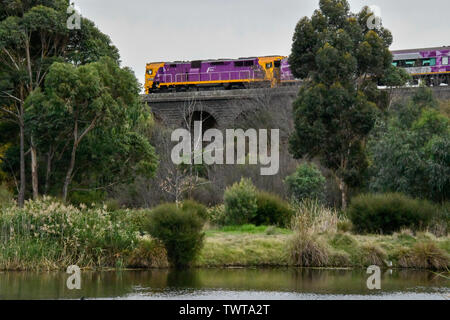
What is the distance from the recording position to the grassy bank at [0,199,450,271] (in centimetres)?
1590

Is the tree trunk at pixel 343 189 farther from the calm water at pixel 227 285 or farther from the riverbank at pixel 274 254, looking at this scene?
the calm water at pixel 227 285

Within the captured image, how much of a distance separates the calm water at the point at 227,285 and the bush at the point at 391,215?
328 cm

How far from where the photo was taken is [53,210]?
53.1ft

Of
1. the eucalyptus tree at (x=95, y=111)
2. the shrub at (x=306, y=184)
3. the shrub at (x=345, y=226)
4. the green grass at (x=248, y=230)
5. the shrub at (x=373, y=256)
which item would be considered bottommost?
the shrub at (x=373, y=256)

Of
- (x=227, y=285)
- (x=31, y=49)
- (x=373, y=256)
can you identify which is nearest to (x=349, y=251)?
(x=373, y=256)

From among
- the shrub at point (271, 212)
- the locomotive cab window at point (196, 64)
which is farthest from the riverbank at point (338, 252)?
the locomotive cab window at point (196, 64)

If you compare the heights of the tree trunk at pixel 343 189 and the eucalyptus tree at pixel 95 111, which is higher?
the eucalyptus tree at pixel 95 111

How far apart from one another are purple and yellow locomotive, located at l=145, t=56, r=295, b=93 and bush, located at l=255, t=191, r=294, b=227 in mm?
22072

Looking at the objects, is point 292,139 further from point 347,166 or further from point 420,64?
point 420,64

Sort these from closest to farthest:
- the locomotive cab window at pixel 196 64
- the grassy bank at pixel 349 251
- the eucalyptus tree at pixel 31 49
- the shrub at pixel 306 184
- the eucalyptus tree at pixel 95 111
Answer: the grassy bank at pixel 349 251 < the eucalyptus tree at pixel 95 111 < the eucalyptus tree at pixel 31 49 < the shrub at pixel 306 184 < the locomotive cab window at pixel 196 64

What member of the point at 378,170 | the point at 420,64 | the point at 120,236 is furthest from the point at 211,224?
the point at 420,64

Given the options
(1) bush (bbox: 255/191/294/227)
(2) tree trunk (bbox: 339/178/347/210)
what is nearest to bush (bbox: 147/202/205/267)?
(1) bush (bbox: 255/191/294/227)

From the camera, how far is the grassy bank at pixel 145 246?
15.9 m
